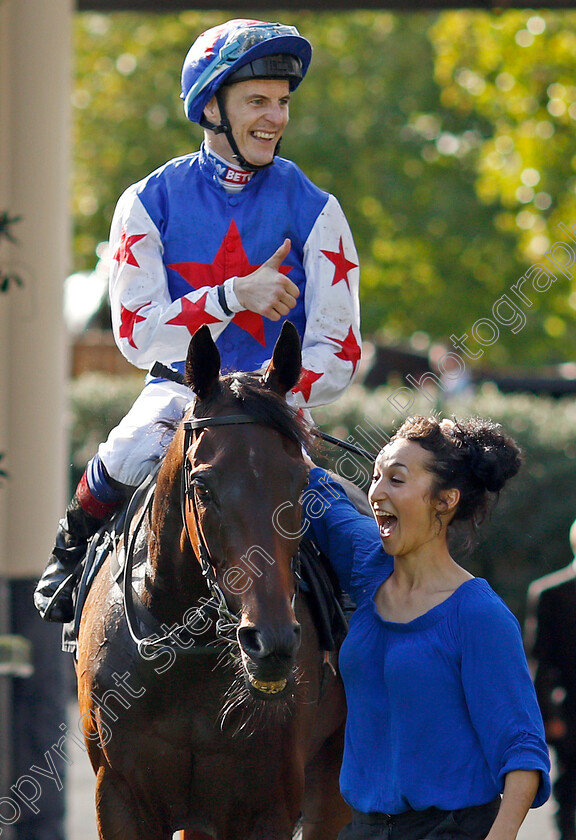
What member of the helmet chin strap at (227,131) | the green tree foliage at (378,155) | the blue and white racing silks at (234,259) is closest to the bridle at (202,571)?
the blue and white racing silks at (234,259)

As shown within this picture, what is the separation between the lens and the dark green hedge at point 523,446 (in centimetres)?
1214

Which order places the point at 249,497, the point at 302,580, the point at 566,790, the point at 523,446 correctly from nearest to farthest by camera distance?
1. the point at 249,497
2. the point at 302,580
3. the point at 566,790
4. the point at 523,446

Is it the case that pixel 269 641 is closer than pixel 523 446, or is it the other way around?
pixel 269 641

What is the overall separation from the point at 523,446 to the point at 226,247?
8406mm

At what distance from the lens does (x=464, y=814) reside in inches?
116

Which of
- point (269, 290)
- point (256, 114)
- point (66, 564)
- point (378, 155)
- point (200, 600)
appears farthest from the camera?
point (378, 155)

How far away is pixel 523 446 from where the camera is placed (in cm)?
1184

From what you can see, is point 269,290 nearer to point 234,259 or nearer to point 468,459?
point 234,259

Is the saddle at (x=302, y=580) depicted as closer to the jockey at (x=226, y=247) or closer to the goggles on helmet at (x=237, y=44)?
the jockey at (x=226, y=247)

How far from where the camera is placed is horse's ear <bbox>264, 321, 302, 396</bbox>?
316cm

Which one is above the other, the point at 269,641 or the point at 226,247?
the point at 226,247

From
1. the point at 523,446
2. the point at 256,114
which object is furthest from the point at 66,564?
the point at 523,446

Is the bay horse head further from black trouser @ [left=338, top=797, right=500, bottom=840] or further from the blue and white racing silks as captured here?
the blue and white racing silks

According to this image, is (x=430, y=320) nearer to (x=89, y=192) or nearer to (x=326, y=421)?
(x=89, y=192)
